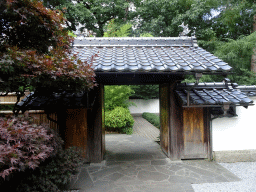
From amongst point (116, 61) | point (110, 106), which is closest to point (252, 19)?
point (110, 106)

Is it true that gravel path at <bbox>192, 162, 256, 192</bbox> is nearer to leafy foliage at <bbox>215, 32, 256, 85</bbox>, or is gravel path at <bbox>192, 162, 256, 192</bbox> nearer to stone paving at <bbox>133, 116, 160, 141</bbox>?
stone paving at <bbox>133, 116, 160, 141</bbox>

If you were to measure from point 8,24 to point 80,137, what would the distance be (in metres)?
4.02

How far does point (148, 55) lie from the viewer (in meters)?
5.47

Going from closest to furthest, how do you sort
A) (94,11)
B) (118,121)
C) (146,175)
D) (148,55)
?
(146,175) → (148,55) → (118,121) → (94,11)

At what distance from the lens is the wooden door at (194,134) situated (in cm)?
609

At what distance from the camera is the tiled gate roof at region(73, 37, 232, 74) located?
14.8 feet

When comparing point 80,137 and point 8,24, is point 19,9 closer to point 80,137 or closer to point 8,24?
point 8,24

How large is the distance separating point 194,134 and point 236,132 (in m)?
1.60

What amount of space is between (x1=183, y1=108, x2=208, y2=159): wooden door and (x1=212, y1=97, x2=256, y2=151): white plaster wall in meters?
0.38

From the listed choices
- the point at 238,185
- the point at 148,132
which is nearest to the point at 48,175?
the point at 238,185

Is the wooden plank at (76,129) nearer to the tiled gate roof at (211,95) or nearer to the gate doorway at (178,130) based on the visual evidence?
the gate doorway at (178,130)

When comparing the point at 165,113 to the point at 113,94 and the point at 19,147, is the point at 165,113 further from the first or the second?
the point at 113,94

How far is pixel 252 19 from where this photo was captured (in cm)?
1338

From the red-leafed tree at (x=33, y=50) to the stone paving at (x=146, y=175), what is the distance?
2.72 metres
